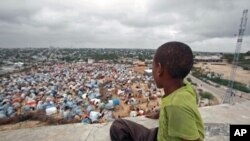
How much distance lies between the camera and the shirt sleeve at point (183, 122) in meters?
1.14

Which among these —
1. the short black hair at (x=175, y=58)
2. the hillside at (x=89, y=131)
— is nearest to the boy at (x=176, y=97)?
the short black hair at (x=175, y=58)

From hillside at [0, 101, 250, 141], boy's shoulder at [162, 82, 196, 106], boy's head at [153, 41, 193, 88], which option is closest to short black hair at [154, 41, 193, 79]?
boy's head at [153, 41, 193, 88]

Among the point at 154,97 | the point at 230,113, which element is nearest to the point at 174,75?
the point at 230,113

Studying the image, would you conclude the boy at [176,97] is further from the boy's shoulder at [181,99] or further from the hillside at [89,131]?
the hillside at [89,131]

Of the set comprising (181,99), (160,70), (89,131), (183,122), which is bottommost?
(89,131)

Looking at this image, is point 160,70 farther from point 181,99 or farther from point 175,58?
point 181,99

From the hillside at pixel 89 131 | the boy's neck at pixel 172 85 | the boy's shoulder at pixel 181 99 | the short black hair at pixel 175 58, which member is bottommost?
the hillside at pixel 89 131

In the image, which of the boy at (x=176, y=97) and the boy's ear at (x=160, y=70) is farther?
the boy's ear at (x=160, y=70)

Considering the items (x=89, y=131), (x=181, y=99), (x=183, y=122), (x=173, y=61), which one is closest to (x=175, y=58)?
(x=173, y=61)

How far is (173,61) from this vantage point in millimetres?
1282

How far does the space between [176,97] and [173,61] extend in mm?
223

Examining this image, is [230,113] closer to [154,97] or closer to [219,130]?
[219,130]

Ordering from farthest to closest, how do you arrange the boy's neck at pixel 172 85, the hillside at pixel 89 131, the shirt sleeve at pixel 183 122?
the hillside at pixel 89 131
the boy's neck at pixel 172 85
the shirt sleeve at pixel 183 122

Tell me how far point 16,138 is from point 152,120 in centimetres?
173
